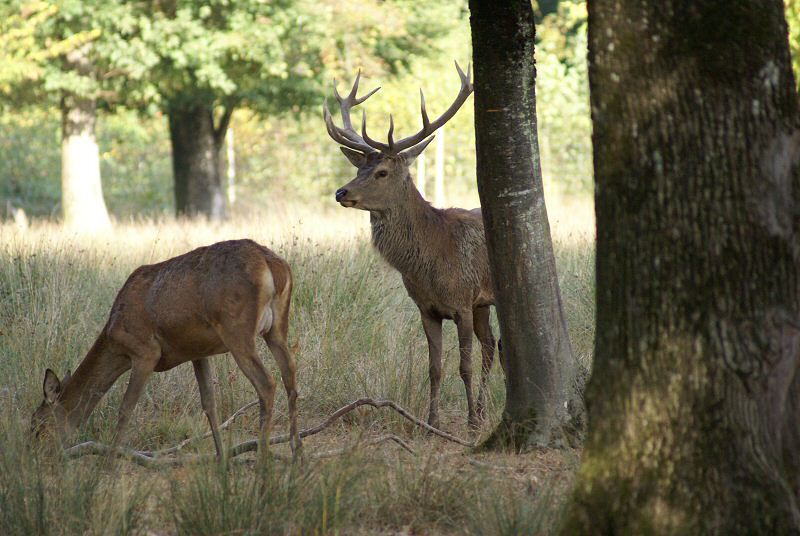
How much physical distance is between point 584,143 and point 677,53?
23.6m

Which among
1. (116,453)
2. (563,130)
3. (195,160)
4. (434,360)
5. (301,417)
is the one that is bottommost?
(301,417)

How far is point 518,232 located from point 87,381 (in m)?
2.66

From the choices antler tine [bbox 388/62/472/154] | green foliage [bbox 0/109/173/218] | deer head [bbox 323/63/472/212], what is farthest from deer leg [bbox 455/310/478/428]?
green foliage [bbox 0/109/173/218]

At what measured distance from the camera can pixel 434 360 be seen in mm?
7516

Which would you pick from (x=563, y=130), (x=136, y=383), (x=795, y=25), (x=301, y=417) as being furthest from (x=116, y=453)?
(x=563, y=130)

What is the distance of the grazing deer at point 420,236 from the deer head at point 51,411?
2372mm

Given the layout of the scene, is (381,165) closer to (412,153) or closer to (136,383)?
(412,153)

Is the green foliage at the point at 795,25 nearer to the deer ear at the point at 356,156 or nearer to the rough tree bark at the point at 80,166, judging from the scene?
the deer ear at the point at 356,156

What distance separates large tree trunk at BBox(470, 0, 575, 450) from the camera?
5746mm

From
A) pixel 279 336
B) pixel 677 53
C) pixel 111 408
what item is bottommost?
pixel 111 408

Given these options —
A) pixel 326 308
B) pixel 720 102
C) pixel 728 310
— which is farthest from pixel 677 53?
pixel 326 308

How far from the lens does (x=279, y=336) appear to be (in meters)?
6.23

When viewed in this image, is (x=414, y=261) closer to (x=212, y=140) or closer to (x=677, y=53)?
(x=677, y=53)

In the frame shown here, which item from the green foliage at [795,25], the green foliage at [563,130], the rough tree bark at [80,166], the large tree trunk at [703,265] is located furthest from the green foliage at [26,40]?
Answer: the large tree trunk at [703,265]
